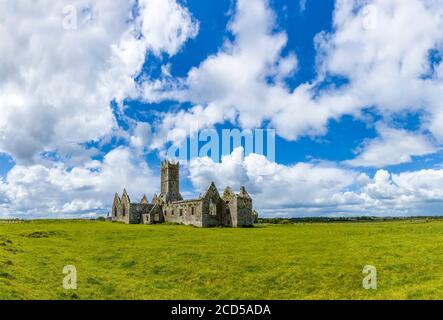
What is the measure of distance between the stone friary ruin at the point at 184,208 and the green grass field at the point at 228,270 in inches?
1555

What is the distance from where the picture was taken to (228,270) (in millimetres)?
27688

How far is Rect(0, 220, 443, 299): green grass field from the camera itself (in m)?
22.4

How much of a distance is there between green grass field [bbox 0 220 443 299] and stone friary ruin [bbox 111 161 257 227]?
39.5m

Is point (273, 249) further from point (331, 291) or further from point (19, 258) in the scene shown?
point (19, 258)

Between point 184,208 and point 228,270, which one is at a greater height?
point 184,208

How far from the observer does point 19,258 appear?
31125mm

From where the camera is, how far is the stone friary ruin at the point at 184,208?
8069 cm

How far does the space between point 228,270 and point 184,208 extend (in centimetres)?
6017
